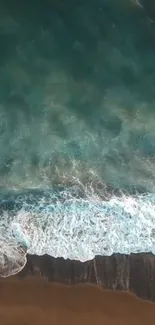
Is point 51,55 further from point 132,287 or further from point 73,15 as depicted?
point 132,287

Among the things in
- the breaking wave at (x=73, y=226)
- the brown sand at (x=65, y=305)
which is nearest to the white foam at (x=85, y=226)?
the breaking wave at (x=73, y=226)

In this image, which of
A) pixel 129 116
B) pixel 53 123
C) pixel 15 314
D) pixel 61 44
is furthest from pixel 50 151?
pixel 15 314

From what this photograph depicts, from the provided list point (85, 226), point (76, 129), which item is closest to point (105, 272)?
point (85, 226)

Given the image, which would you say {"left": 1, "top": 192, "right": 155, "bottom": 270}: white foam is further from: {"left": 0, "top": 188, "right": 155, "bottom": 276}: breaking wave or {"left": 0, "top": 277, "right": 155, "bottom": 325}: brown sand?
{"left": 0, "top": 277, "right": 155, "bottom": 325}: brown sand

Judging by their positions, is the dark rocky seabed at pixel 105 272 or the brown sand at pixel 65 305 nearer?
the brown sand at pixel 65 305

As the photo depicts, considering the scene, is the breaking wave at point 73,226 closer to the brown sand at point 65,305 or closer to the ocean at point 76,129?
the ocean at point 76,129

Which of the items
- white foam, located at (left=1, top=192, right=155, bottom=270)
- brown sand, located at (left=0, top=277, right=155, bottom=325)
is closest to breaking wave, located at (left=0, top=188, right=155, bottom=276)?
white foam, located at (left=1, top=192, right=155, bottom=270)

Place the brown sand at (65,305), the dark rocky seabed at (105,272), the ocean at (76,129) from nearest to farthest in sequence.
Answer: the brown sand at (65,305), the dark rocky seabed at (105,272), the ocean at (76,129)
